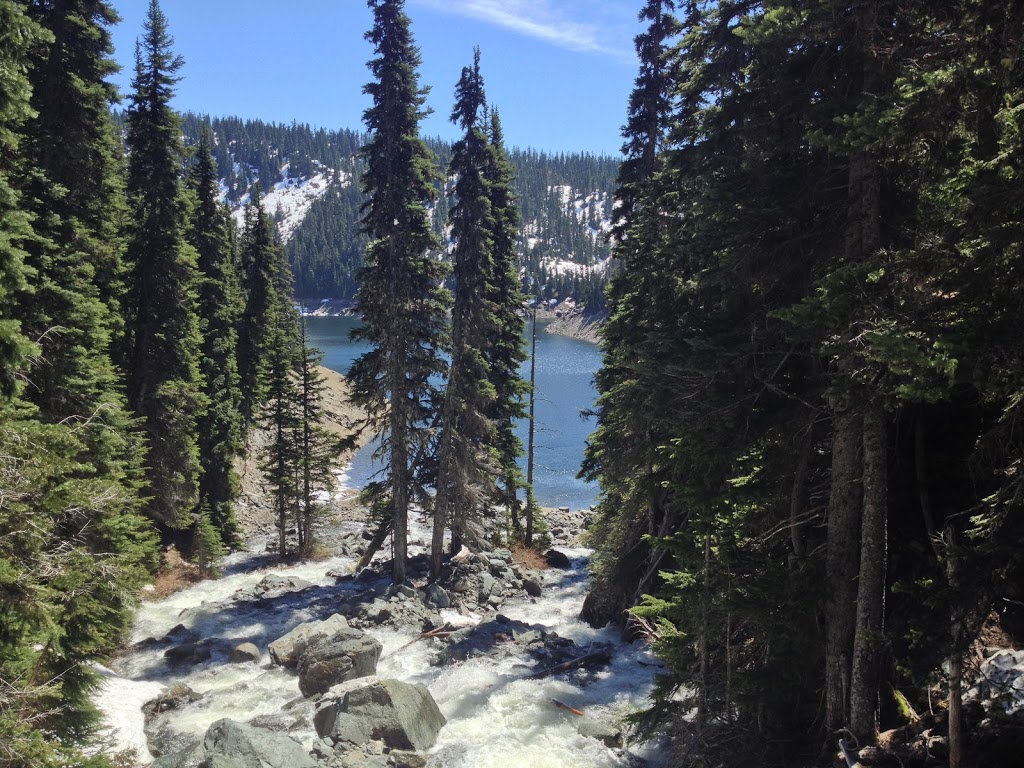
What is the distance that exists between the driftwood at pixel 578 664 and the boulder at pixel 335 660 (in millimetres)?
4033

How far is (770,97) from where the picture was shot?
348 inches

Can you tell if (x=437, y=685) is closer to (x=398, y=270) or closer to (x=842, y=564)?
(x=842, y=564)

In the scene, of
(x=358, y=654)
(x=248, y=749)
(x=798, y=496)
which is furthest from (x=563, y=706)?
(x=798, y=496)

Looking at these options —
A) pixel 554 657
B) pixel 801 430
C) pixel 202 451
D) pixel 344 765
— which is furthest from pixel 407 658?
pixel 202 451

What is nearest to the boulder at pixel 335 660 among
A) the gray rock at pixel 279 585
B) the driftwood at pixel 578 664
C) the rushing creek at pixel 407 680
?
the rushing creek at pixel 407 680

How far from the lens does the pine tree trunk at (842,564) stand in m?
8.17

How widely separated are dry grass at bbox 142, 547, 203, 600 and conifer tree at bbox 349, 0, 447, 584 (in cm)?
799

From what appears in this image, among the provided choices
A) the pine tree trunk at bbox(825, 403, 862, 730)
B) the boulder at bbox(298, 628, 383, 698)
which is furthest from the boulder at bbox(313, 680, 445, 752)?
the pine tree trunk at bbox(825, 403, 862, 730)

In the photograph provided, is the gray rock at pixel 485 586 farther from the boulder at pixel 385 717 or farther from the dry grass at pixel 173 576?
the dry grass at pixel 173 576

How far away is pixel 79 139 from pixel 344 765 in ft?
55.6

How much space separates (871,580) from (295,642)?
14.5 metres

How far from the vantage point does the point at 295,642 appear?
56.5 ft

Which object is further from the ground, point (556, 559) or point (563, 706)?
point (563, 706)

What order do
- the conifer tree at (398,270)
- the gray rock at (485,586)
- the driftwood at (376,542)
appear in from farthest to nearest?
the driftwood at (376,542) → the gray rock at (485,586) → the conifer tree at (398,270)
